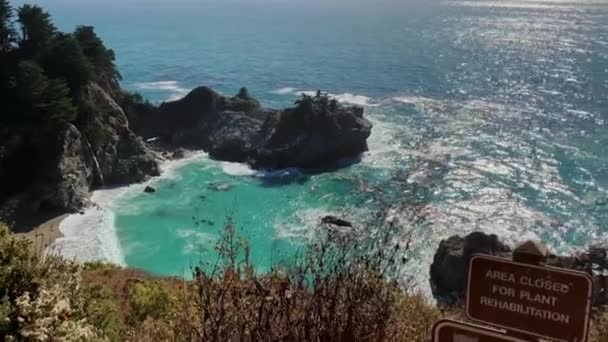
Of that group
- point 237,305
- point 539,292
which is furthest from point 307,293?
point 539,292

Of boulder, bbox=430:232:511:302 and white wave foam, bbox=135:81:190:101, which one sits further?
white wave foam, bbox=135:81:190:101

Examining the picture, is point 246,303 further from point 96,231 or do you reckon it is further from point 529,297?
point 96,231

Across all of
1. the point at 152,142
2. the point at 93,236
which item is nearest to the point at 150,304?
the point at 93,236

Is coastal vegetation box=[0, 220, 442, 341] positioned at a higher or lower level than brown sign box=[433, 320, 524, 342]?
lower

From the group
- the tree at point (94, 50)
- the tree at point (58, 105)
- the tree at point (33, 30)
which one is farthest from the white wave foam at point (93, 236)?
the tree at point (94, 50)

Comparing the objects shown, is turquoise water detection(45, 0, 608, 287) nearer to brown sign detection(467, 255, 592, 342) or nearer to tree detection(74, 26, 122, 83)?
brown sign detection(467, 255, 592, 342)

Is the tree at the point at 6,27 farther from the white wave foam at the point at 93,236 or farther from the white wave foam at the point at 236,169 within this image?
the white wave foam at the point at 236,169

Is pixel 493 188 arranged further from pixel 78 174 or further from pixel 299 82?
pixel 299 82

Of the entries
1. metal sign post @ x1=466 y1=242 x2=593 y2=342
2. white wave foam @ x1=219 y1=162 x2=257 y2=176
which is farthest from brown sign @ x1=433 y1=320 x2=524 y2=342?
white wave foam @ x1=219 y1=162 x2=257 y2=176
